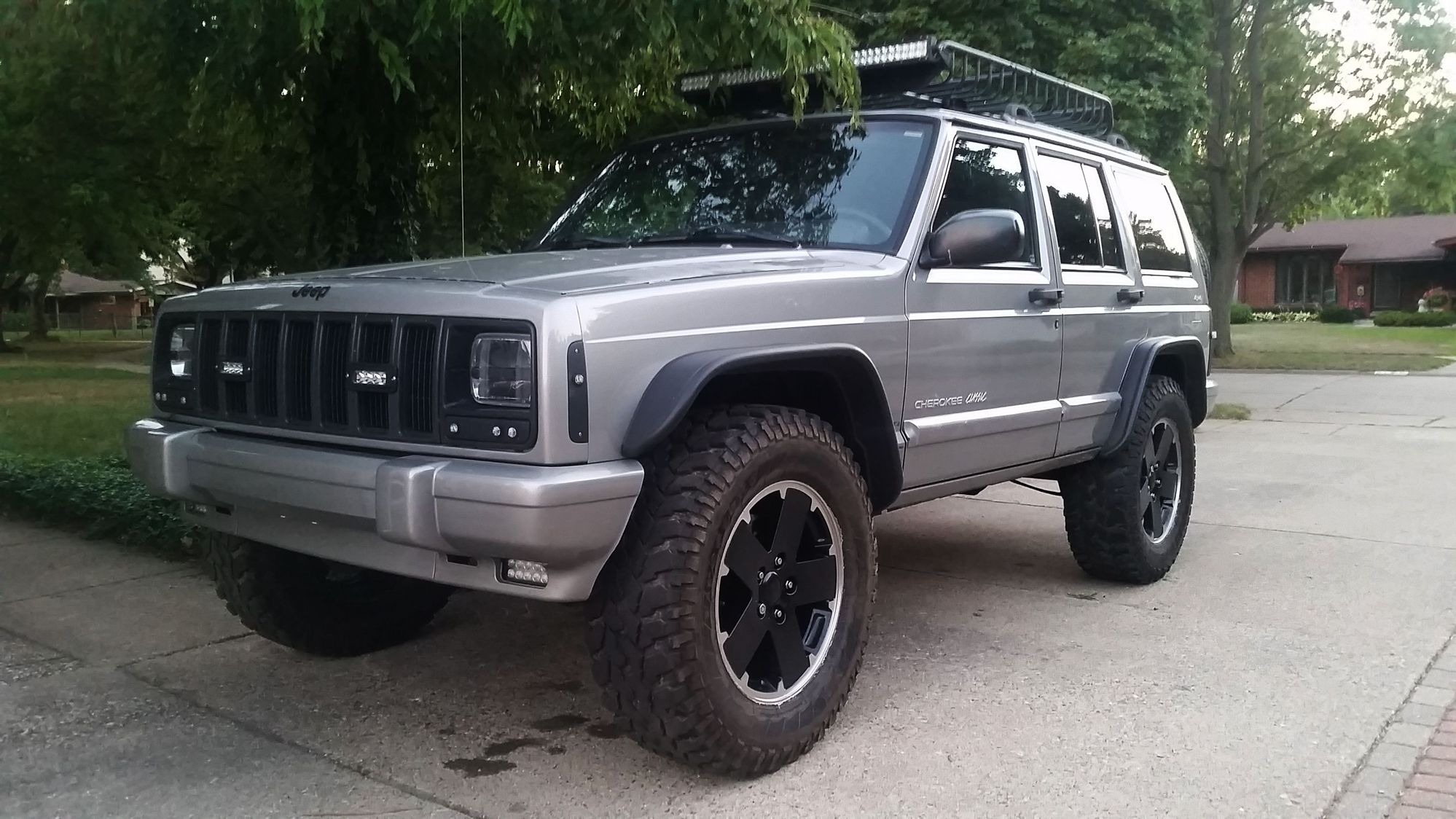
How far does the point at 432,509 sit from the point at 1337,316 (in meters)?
49.4

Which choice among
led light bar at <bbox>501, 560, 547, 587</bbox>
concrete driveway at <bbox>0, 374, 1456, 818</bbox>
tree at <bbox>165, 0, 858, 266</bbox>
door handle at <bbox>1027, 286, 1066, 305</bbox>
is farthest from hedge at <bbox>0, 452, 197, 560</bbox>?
door handle at <bbox>1027, 286, 1066, 305</bbox>

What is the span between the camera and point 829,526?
12.6 ft

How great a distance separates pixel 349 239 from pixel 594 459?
3.79m

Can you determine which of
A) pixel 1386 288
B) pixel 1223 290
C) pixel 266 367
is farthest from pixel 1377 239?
pixel 266 367

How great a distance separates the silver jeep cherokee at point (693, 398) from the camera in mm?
3189

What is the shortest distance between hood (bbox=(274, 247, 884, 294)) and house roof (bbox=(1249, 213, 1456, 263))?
49826 millimetres

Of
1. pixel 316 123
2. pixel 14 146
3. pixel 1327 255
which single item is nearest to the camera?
pixel 316 123

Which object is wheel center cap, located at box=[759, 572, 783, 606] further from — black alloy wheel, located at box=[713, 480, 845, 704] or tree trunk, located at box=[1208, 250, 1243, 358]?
tree trunk, located at box=[1208, 250, 1243, 358]

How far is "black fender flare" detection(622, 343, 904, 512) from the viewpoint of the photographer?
3240 millimetres

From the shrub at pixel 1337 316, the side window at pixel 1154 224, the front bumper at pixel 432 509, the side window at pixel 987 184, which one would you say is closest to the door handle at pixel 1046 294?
the side window at pixel 987 184

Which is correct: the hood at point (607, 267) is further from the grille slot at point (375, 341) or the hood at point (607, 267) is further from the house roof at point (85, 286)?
the house roof at point (85, 286)

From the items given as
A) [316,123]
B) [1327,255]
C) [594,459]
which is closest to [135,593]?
[316,123]

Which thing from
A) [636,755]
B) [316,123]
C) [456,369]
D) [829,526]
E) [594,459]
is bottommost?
[636,755]

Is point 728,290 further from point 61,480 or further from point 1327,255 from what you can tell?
point 1327,255
